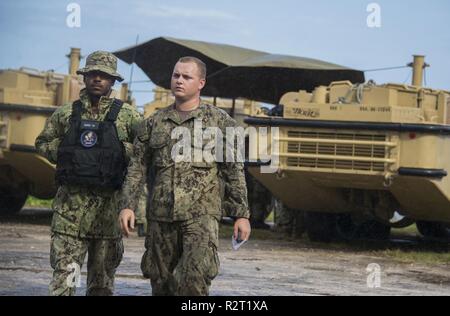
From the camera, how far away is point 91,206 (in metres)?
6.64

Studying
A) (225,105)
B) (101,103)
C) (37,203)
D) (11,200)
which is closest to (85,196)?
(101,103)

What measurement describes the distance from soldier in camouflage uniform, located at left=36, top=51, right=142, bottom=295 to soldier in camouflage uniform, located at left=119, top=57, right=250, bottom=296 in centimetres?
64

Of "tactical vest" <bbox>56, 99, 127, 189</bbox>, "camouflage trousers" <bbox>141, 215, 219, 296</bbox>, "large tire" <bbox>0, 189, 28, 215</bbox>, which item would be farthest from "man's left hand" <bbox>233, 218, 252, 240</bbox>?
"large tire" <bbox>0, 189, 28, 215</bbox>

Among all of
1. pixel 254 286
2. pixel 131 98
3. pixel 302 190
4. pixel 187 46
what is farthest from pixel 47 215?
pixel 254 286

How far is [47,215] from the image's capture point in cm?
1664

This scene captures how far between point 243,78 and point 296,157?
12.2 feet

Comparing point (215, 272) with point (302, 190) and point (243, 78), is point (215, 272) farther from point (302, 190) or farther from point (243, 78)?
point (243, 78)

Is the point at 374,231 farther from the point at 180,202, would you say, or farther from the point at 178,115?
the point at 180,202

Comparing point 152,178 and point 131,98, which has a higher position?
point 131,98

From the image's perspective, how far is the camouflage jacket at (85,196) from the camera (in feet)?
21.6

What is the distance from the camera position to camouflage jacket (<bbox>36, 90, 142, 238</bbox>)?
21.6 ft

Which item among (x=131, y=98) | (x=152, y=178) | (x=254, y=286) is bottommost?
(x=254, y=286)

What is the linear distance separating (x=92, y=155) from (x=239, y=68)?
8569 mm

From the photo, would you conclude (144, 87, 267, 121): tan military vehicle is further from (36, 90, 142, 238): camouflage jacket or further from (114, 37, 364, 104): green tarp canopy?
(36, 90, 142, 238): camouflage jacket
